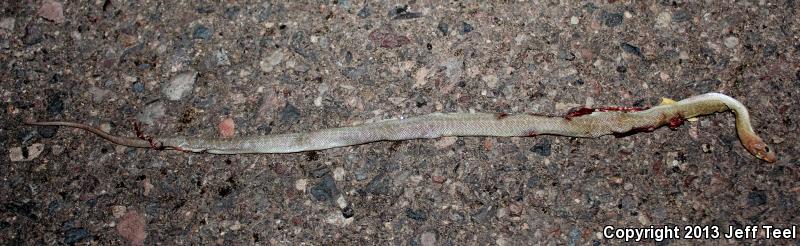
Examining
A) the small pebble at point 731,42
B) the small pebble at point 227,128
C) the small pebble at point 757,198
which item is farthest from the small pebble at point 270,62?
the small pebble at point 757,198

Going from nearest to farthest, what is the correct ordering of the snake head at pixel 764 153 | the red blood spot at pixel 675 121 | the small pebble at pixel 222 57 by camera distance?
the snake head at pixel 764 153 < the red blood spot at pixel 675 121 < the small pebble at pixel 222 57

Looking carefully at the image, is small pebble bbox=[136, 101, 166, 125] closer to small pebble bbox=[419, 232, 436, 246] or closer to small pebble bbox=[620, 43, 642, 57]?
small pebble bbox=[419, 232, 436, 246]

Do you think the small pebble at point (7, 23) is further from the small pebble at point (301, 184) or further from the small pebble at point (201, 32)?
the small pebble at point (301, 184)

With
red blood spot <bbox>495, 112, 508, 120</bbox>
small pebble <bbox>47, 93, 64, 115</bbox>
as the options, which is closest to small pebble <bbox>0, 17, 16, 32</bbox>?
small pebble <bbox>47, 93, 64, 115</bbox>

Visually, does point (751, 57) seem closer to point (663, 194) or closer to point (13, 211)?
point (663, 194)

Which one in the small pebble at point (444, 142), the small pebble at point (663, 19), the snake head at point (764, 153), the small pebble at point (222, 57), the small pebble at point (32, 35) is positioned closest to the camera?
the snake head at point (764, 153)

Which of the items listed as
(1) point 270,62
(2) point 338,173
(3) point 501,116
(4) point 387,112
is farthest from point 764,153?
(1) point 270,62
